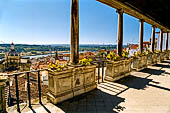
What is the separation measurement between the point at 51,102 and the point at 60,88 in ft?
1.44

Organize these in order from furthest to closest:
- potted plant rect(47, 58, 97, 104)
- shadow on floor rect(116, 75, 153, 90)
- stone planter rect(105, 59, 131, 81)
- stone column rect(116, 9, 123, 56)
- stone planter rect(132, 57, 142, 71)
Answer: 1. stone planter rect(132, 57, 142, 71)
2. stone column rect(116, 9, 123, 56)
3. stone planter rect(105, 59, 131, 81)
4. shadow on floor rect(116, 75, 153, 90)
5. potted plant rect(47, 58, 97, 104)

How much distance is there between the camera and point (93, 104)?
2.74 metres

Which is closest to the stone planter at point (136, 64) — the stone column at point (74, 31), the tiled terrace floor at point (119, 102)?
the tiled terrace floor at point (119, 102)

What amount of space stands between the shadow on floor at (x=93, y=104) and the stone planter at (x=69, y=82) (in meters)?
0.17

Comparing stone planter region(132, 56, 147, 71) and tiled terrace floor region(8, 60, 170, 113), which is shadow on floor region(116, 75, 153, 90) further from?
stone planter region(132, 56, 147, 71)

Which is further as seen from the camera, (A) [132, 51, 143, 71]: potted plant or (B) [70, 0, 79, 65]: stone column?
(A) [132, 51, 143, 71]: potted plant

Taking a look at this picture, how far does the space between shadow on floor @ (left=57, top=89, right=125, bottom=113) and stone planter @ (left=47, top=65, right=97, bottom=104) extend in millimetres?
175

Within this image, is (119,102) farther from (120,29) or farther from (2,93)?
(120,29)

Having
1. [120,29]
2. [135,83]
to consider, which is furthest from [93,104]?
[120,29]

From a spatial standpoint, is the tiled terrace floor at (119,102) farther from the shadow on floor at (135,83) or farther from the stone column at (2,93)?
the stone column at (2,93)

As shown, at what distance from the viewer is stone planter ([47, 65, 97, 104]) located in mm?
2777

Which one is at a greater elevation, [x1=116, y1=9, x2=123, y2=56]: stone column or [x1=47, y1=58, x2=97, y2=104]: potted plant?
[x1=116, y1=9, x2=123, y2=56]: stone column

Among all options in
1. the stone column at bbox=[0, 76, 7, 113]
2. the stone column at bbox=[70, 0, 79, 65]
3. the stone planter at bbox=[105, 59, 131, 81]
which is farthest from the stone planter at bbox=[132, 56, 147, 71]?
the stone column at bbox=[0, 76, 7, 113]

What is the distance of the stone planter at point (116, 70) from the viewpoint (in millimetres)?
4551
